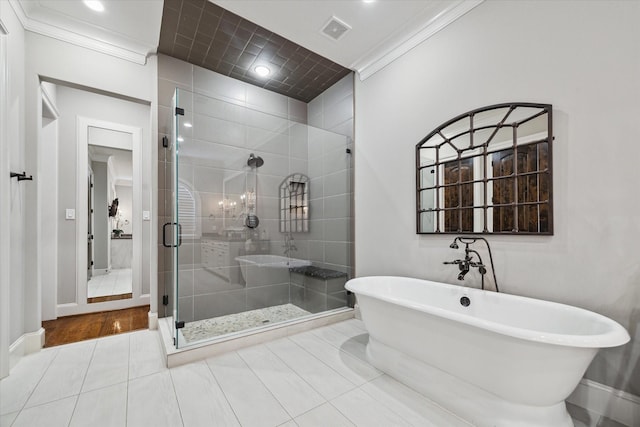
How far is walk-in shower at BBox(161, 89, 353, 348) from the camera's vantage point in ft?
8.13

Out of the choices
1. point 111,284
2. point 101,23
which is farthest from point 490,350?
point 111,284

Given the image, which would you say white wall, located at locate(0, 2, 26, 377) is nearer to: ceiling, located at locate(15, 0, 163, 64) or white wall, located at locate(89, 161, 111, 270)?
ceiling, located at locate(15, 0, 163, 64)

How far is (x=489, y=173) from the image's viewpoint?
1.94 metres

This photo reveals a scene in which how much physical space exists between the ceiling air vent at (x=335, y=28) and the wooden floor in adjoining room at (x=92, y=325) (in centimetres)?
328

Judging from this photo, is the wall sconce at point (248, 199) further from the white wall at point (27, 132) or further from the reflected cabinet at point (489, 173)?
the reflected cabinet at point (489, 173)

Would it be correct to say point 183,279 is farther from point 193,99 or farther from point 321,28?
point 321,28

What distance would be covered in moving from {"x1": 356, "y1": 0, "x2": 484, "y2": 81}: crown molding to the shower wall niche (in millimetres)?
736

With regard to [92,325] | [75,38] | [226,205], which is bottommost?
[92,325]

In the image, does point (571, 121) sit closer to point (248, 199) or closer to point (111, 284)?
point (248, 199)

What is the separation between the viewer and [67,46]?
229 centimetres

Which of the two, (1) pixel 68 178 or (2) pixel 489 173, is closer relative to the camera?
(2) pixel 489 173

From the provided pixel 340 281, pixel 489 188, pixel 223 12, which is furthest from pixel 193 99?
pixel 489 188

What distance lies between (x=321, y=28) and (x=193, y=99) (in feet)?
4.30

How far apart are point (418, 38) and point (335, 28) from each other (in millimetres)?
730
